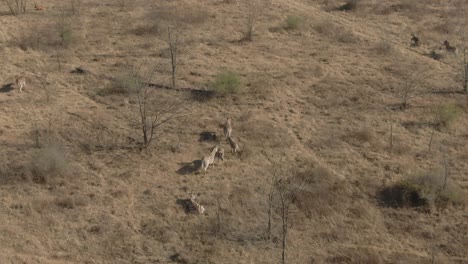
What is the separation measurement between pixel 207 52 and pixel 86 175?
27.1 feet

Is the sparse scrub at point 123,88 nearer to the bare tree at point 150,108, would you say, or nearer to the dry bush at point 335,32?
the bare tree at point 150,108

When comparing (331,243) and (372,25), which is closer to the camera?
(331,243)

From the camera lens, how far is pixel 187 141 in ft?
52.2

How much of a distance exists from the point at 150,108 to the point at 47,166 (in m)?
4.14

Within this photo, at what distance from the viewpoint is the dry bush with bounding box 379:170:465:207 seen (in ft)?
44.3

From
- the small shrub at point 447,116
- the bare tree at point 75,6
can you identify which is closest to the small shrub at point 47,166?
the small shrub at point 447,116

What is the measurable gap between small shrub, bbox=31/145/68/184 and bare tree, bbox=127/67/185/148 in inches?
89.8

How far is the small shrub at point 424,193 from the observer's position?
13508mm

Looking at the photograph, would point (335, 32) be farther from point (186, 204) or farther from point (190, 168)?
point (186, 204)

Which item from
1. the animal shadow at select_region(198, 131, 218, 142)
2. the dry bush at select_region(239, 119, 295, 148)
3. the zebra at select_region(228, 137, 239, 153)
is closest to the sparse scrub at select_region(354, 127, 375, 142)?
the dry bush at select_region(239, 119, 295, 148)

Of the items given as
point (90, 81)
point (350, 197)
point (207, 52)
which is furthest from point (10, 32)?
point (350, 197)

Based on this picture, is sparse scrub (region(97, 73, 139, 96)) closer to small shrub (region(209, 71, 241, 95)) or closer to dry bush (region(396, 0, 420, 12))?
small shrub (region(209, 71, 241, 95))

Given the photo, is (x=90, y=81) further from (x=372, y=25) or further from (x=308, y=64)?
(x=372, y=25)

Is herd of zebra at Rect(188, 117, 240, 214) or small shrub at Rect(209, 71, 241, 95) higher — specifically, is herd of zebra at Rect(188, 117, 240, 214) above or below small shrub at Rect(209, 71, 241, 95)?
below
